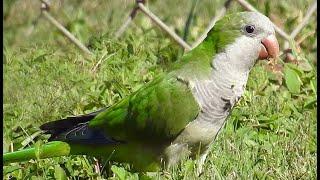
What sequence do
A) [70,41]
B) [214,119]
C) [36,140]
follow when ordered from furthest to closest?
[70,41] → [36,140] → [214,119]

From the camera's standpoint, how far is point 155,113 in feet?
10.9

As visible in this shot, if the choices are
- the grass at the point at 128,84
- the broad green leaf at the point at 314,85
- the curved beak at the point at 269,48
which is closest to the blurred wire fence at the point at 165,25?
the grass at the point at 128,84

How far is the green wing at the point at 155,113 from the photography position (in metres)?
3.29

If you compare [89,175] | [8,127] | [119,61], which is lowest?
[89,175]

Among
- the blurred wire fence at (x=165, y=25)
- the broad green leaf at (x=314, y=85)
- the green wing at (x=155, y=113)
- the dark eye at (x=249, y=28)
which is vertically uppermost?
the blurred wire fence at (x=165, y=25)

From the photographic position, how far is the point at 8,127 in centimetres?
406

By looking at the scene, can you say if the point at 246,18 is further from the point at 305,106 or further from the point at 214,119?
the point at 305,106

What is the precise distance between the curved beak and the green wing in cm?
30

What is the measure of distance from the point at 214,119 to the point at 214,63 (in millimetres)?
195

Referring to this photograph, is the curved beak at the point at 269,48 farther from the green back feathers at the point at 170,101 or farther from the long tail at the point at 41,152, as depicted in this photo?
the long tail at the point at 41,152

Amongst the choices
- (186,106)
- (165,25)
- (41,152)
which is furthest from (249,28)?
(165,25)

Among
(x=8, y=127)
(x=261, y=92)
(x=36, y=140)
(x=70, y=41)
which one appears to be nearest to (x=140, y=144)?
(x=36, y=140)

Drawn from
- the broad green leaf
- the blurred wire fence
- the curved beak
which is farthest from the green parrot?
the blurred wire fence

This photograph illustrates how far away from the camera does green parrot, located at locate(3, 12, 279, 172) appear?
10.8 feet
